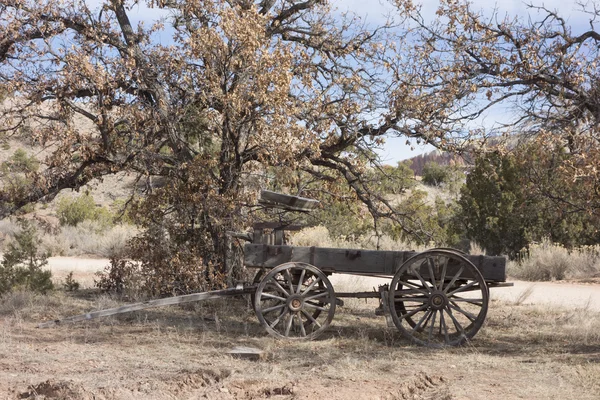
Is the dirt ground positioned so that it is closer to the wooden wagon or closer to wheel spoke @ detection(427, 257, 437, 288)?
the wooden wagon

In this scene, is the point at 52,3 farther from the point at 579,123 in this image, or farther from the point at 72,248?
the point at 72,248

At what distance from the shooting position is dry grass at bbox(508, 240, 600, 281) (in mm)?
16094

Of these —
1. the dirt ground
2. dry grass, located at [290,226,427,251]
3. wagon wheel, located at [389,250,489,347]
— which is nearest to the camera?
the dirt ground

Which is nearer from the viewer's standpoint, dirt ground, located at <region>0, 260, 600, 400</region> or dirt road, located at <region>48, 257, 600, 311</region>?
dirt ground, located at <region>0, 260, 600, 400</region>

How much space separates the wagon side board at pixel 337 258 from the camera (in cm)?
839

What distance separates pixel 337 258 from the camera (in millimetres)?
8492

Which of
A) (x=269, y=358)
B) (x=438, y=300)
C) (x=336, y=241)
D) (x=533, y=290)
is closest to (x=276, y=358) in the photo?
(x=269, y=358)

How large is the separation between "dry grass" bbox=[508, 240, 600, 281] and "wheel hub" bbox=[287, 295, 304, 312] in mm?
9357

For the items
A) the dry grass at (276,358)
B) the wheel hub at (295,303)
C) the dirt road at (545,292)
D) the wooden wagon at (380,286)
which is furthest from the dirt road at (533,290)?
the wheel hub at (295,303)

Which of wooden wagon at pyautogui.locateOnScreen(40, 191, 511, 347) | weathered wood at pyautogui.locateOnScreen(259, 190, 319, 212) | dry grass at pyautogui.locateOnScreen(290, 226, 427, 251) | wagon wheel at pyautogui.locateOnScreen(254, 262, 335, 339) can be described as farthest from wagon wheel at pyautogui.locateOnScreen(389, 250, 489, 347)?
dry grass at pyautogui.locateOnScreen(290, 226, 427, 251)

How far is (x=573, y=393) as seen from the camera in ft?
19.6

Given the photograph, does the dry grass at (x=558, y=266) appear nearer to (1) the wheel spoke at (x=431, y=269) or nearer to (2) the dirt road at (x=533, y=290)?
(2) the dirt road at (x=533, y=290)

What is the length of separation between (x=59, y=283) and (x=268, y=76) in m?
6.78

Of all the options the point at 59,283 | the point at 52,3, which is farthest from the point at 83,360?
the point at 59,283
